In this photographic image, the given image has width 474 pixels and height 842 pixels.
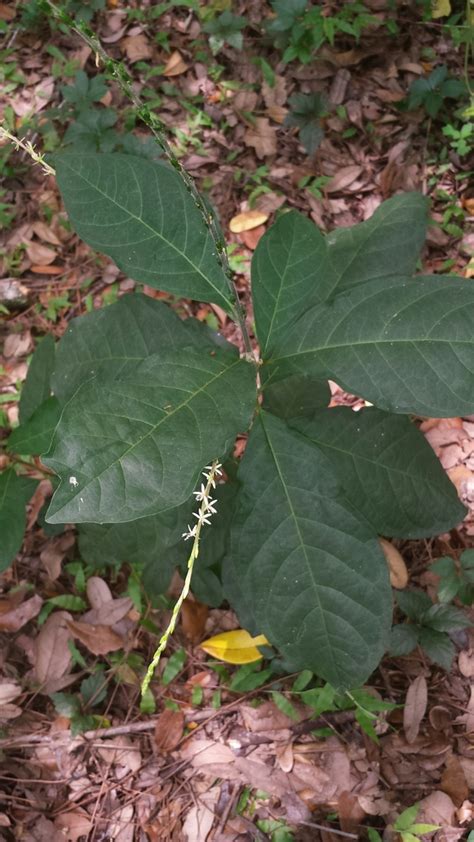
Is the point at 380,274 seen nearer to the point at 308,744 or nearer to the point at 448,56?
the point at 308,744

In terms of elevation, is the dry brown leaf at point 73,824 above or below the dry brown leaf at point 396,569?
below

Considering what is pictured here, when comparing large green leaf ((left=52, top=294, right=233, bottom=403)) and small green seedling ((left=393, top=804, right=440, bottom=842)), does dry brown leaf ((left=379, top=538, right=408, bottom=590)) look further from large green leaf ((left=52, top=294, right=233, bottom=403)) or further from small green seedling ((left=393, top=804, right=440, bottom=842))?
large green leaf ((left=52, top=294, right=233, bottom=403))

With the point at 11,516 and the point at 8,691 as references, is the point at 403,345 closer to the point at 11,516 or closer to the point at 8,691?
the point at 11,516

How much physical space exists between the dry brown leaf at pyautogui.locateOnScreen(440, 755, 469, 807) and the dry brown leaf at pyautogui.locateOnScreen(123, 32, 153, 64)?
3608mm

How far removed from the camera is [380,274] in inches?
66.9

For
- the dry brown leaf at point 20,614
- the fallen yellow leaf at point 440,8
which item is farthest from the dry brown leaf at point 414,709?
the fallen yellow leaf at point 440,8

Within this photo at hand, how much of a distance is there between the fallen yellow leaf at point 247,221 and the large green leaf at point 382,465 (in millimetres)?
1694

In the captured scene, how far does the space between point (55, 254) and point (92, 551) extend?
172 cm

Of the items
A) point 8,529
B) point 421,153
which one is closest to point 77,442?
point 8,529

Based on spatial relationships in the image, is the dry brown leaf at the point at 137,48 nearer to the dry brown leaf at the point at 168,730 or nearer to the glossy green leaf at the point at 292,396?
the glossy green leaf at the point at 292,396

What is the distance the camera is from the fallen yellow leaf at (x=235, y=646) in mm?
2271

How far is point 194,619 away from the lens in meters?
2.41

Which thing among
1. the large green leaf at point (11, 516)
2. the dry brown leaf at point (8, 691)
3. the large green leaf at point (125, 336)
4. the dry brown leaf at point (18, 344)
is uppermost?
the large green leaf at point (125, 336)

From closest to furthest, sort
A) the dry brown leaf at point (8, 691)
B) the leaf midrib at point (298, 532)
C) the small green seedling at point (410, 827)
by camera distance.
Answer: the leaf midrib at point (298, 532), the small green seedling at point (410, 827), the dry brown leaf at point (8, 691)
